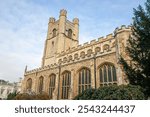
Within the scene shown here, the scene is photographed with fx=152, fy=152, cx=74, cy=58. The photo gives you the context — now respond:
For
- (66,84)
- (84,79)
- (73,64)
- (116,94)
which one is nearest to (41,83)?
(66,84)

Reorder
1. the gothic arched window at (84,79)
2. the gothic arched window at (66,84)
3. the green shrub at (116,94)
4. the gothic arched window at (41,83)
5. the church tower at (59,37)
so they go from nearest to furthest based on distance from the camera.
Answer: the green shrub at (116,94)
the gothic arched window at (84,79)
the gothic arched window at (66,84)
the gothic arched window at (41,83)
the church tower at (59,37)

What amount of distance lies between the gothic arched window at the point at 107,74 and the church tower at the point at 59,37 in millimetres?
17369

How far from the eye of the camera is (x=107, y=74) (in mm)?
18922

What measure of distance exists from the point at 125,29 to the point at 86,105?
51.1ft

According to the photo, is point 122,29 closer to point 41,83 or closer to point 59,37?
point 41,83

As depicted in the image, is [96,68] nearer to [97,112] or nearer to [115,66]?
[115,66]

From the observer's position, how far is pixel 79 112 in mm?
4965

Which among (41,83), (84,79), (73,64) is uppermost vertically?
(73,64)

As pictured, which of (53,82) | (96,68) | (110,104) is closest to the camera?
(110,104)

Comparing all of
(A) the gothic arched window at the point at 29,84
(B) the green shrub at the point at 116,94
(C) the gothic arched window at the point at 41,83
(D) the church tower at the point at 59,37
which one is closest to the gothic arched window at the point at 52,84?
(C) the gothic arched window at the point at 41,83

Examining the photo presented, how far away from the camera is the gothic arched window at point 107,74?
18203mm

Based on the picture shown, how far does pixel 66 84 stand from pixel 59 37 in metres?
15.2

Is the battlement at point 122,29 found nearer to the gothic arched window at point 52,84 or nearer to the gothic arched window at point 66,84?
the gothic arched window at point 66,84

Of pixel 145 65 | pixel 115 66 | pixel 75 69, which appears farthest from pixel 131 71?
pixel 75 69
